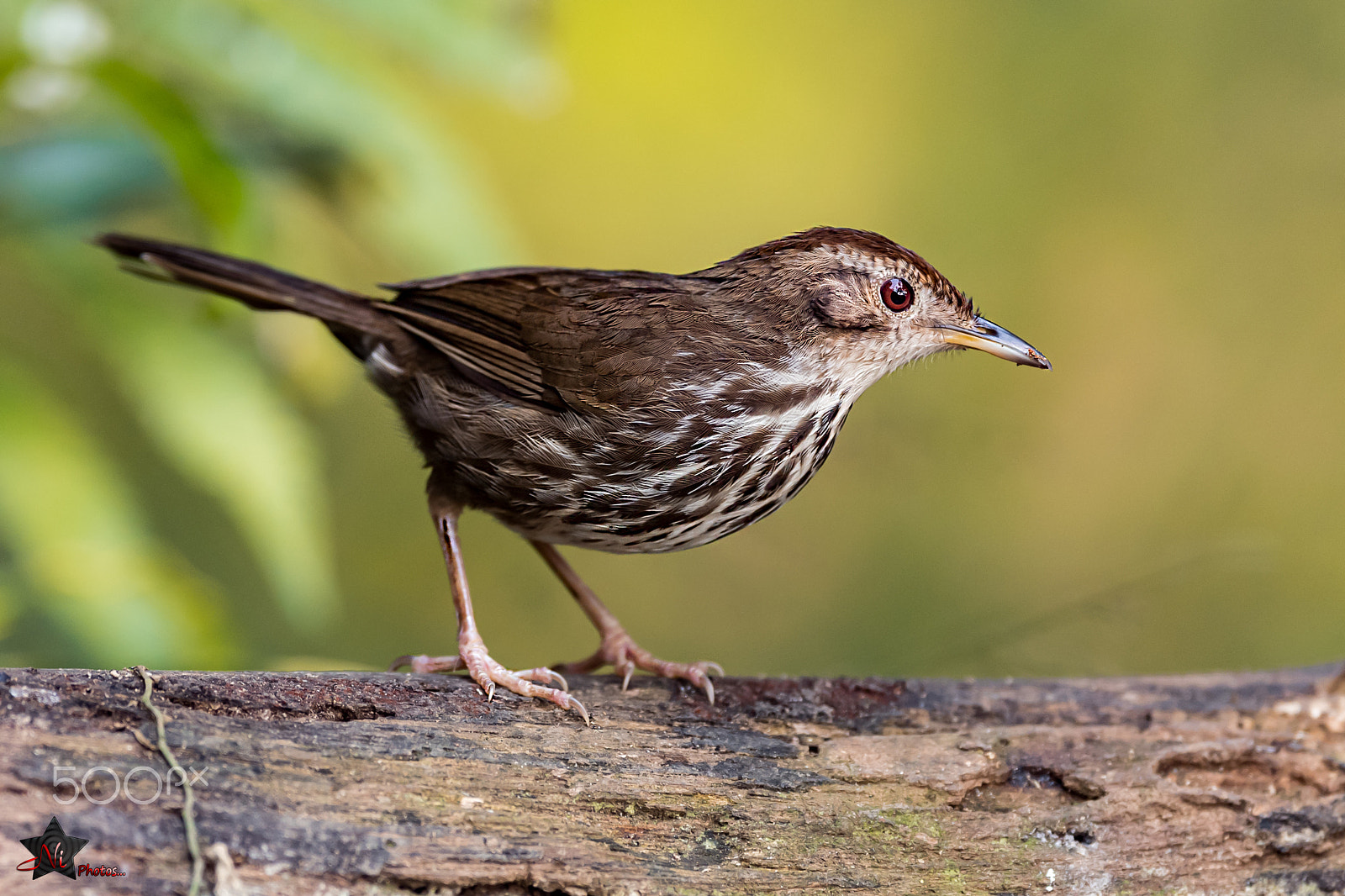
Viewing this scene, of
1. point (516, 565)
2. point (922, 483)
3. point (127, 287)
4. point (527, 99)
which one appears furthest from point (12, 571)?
point (922, 483)

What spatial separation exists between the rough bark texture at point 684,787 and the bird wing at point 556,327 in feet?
3.15

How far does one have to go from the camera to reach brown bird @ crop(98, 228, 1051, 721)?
348 centimetres

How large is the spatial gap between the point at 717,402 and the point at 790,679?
0.93m

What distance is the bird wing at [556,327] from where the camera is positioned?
358 centimetres

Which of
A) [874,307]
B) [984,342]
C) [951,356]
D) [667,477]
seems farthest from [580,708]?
[951,356]

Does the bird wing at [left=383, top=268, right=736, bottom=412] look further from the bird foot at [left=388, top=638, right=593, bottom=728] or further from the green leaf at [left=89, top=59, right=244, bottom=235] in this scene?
the green leaf at [left=89, top=59, right=244, bottom=235]

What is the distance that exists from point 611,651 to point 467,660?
781mm

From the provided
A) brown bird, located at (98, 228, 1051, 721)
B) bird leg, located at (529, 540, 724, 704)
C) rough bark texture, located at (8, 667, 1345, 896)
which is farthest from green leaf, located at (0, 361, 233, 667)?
bird leg, located at (529, 540, 724, 704)

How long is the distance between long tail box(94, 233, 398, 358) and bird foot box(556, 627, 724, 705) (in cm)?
135

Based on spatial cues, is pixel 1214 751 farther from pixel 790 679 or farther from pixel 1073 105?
pixel 1073 105

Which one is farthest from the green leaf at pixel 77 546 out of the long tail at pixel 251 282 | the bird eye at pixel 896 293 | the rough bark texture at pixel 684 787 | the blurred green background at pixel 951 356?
the bird eye at pixel 896 293

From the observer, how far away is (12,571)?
10.9ft

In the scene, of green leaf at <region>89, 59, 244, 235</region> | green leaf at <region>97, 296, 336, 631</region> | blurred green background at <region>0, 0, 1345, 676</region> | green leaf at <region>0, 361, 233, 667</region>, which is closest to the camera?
green leaf at <region>89, 59, 244, 235</region>

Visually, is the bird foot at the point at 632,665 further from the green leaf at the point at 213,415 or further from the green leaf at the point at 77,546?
the green leaf at the point at 77,546
